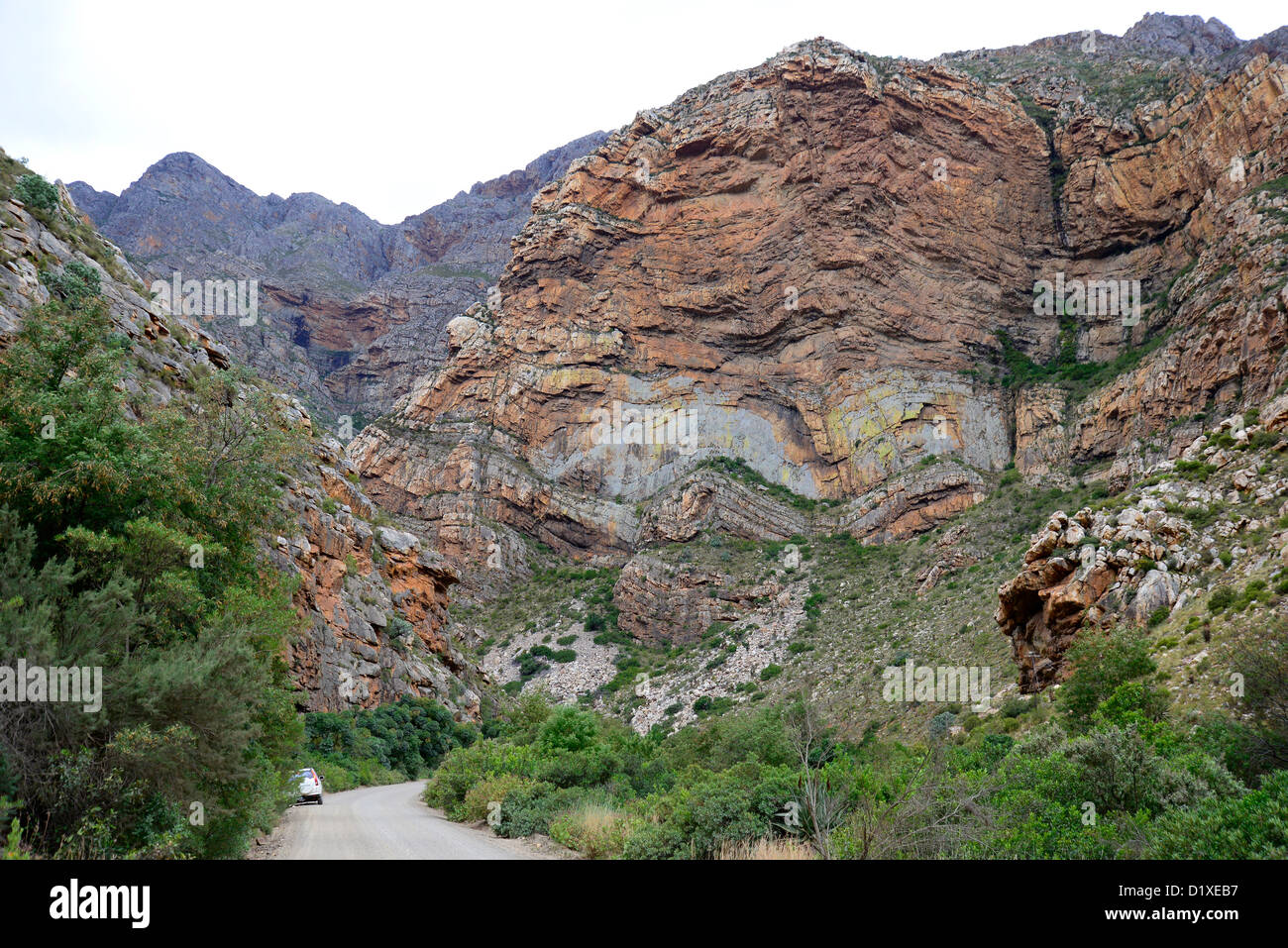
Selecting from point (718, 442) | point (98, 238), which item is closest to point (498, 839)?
point (98, 238)

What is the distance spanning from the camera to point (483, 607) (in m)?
59.5

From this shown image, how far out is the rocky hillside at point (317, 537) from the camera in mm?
18484

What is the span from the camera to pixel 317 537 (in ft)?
91.5

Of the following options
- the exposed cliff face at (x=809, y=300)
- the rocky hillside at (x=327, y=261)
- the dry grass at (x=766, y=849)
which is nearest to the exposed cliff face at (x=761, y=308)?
the exposed cliff face at (x=809, y=300)

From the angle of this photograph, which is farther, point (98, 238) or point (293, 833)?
point (98, 238)

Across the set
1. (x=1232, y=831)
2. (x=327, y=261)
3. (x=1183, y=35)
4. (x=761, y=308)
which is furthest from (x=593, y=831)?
(x=327, y=261)

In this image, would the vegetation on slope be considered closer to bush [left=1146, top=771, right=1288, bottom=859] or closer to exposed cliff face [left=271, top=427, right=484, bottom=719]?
exposed cliff face [left=271, top=427, right=484, bottom=719]

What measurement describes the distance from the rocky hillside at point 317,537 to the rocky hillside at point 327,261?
71851 millimetres

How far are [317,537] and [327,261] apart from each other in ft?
422

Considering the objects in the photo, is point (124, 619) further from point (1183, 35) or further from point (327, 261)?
point (327, 261)

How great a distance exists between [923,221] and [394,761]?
2372 inches

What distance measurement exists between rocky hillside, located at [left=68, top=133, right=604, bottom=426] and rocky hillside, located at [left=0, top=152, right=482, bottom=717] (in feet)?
236
